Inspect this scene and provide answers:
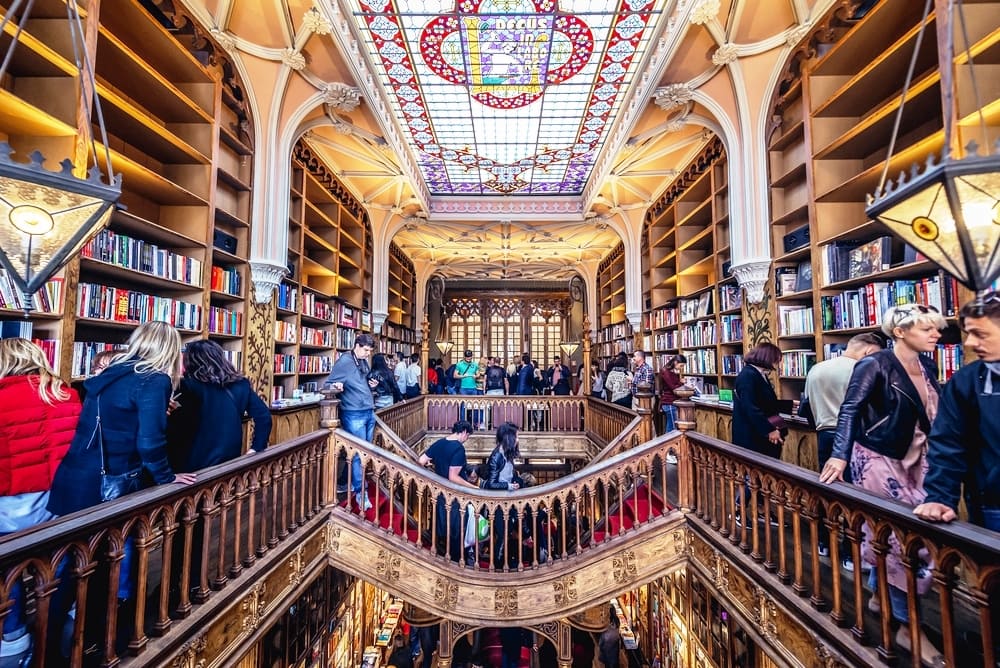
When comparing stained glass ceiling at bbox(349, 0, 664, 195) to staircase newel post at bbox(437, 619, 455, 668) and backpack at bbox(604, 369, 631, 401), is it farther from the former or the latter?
staircase newel post at bbox(437, 619, 455, 668)

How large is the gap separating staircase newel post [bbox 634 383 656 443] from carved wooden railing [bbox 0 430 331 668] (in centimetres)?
355

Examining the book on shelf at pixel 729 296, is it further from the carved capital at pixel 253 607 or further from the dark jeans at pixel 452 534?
the carved capital at pixel 253 607

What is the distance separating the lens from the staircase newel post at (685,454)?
375 centimetres

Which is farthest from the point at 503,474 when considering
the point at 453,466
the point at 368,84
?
the point at 368,84

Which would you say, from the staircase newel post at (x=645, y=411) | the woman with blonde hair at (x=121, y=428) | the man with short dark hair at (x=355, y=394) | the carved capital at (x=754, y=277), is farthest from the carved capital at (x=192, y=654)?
the carved capital at (x=754, y=277)

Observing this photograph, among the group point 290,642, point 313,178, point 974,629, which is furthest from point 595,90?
point 290,642

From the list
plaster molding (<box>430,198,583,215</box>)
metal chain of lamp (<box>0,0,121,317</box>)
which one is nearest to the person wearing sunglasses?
metal chain of lamp (<box>0,0,121,317</box>)

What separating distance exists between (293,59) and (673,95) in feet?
13.3

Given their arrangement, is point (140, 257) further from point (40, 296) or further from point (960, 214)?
point (960, 214)

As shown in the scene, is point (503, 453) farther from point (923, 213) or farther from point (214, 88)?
point (214, 88)

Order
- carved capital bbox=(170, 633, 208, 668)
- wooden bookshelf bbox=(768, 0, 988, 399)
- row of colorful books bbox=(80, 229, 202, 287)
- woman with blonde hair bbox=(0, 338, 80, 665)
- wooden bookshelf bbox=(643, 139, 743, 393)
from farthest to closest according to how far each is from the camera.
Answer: wooden bookshelf bbox=(643, 139, 743, 393), row of colorful books bbox=(80, 229, 202, 287), wooden bookshelf bbox=(768, 0, 988, 399), carved capital bbox=(170, 633, 208, 668), woman with blonde hair bbox=(0, 338, 80, 665)

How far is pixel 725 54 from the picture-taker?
461 centimetres

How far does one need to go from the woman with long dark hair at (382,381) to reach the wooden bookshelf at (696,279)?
169 inches

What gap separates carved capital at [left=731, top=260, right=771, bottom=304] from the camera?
4.84 metres
